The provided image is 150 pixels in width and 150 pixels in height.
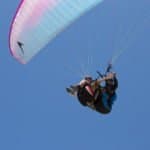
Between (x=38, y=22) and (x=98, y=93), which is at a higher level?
(x=38, y=22)

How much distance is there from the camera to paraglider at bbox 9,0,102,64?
57.7 ft

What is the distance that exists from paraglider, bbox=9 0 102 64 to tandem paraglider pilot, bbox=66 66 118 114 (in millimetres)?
1954

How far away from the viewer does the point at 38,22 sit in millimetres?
18797

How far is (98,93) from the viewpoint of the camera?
18375mm

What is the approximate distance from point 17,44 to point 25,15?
4.45ft

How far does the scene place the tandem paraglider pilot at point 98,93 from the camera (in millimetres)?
18266

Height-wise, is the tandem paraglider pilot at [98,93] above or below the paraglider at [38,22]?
below

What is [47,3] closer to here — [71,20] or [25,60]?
[71,20]

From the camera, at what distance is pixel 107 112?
18.5 metres

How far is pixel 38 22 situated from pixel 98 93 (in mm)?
3094

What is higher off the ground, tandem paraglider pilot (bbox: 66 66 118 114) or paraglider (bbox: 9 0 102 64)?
paraglider (bbox: 9 0 102 64)

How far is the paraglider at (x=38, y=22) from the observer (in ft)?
57.7

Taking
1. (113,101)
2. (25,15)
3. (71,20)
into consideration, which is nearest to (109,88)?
(113,101)

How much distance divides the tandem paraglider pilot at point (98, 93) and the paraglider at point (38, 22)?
76.9 inches
